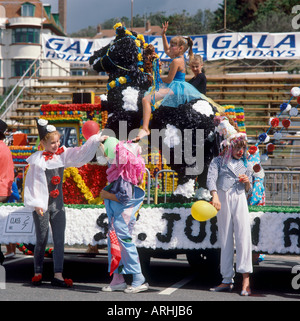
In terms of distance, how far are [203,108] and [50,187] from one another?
1769 mm

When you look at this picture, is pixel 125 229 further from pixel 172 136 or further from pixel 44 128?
pixel 44 128

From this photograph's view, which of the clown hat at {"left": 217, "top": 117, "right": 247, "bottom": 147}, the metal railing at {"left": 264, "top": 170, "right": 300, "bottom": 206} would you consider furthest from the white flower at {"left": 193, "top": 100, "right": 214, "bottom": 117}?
the metal railing at {"left": 264, "top": 170, "right": 300, "bottom": 206}

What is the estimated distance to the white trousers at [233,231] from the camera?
5594 millimetres

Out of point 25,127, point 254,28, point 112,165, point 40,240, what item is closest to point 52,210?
point 40,240

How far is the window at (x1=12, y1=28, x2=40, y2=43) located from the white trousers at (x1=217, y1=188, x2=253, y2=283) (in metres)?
46.2

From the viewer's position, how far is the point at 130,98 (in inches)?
274

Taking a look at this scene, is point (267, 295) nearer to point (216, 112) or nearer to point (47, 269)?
point (216, 112)

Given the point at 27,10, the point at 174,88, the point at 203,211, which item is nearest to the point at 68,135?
the point at 174,88

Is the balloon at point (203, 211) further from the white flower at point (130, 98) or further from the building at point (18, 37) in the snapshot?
the building at point (18, 37)

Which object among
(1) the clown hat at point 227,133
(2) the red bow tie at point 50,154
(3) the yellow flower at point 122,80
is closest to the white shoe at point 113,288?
(2) the red bow tie at point 50,154

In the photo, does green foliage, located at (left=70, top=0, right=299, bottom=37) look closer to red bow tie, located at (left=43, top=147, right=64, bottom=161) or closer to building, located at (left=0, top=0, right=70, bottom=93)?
building, located at (left=0, top=0, right=70, bottom=93)

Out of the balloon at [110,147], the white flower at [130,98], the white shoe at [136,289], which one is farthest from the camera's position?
the white flower at [130,98]

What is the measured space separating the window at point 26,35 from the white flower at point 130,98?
44479 millimetres

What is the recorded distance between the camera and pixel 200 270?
7098 millimetres
